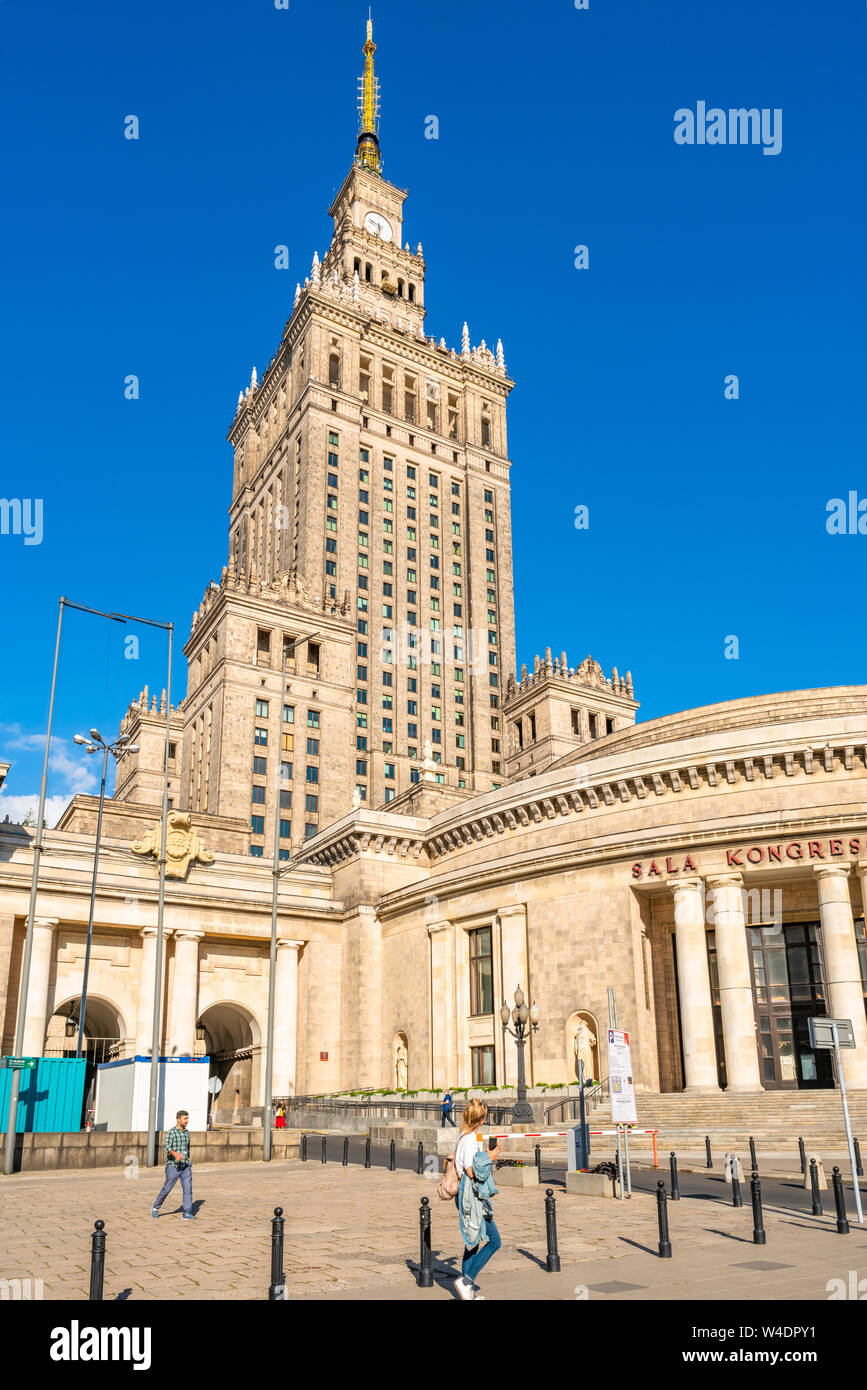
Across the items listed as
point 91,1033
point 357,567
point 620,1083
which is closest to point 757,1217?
point 620,1083

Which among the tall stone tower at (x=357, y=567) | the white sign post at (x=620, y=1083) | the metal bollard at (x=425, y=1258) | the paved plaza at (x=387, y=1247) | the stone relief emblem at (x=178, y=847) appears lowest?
the paved plaza at (x=387, y=1247)

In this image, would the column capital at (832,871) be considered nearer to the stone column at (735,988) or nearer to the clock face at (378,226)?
the stone column at (735,988)

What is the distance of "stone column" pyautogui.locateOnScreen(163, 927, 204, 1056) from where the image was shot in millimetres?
51094

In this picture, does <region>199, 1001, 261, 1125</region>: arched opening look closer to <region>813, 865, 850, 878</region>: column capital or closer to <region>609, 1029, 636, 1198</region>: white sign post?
<region>813, 865, 850, 878</region>: column capital

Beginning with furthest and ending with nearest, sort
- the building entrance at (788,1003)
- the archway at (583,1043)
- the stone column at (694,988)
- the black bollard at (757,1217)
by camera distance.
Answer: the archway at (583,1043) → the building entrance at (788,1003) → the stone column at (694,988) → the black bollard at (757,1217)

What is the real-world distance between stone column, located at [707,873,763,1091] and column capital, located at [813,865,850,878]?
2.94m

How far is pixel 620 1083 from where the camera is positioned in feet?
67.1

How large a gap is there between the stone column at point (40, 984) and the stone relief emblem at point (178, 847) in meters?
5.83

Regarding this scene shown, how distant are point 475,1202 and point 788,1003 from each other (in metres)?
34.4

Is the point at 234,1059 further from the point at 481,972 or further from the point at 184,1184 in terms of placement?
the point at 184,1184

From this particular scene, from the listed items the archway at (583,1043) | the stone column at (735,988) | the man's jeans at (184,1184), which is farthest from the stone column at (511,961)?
the man's jeans at (184,1184)

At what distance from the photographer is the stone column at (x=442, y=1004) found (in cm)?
4897
